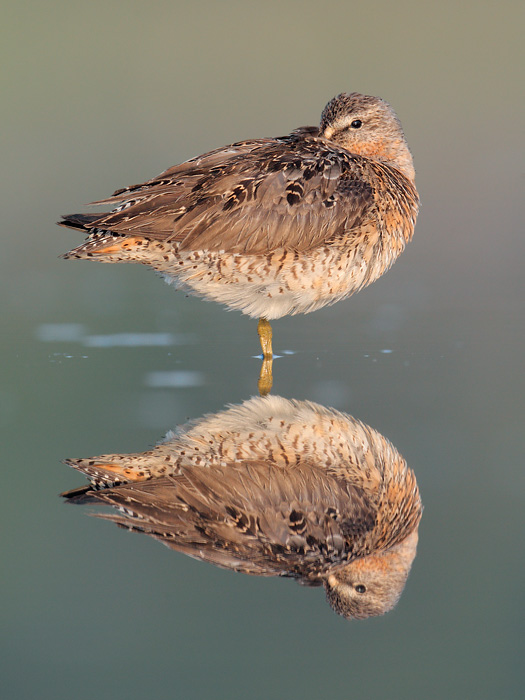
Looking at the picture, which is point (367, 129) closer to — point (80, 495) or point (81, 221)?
point (81, 221)

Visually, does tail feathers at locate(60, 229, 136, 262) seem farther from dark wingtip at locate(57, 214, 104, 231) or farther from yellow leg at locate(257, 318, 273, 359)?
yellow leg at locate(257, 318, 273, 359)

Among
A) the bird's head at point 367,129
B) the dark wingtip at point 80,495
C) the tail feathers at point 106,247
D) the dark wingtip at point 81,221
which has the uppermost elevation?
the bird's head at point 367,129


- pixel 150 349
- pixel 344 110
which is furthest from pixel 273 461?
pixel 344 110

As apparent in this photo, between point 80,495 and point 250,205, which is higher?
point 250,205

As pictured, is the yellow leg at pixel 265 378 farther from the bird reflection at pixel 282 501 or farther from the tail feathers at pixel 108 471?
the tail feathers at pixel 108 471

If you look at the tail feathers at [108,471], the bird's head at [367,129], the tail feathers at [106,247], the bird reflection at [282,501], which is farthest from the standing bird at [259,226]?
the tail feathers at [108,471]

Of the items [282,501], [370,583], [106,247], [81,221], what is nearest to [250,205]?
[106,247]

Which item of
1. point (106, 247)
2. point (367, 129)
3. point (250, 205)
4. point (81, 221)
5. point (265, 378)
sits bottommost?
point (265, 378)
